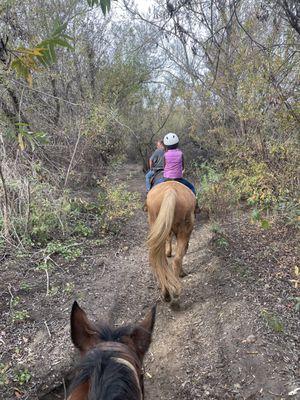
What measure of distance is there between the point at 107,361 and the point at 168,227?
11.9 ft

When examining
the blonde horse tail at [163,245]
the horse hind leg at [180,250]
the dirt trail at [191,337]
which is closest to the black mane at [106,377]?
the dirt trail at [191,337]

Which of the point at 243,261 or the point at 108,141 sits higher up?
the point at 108,141

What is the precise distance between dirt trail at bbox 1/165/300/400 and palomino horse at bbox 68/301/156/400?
2048mm

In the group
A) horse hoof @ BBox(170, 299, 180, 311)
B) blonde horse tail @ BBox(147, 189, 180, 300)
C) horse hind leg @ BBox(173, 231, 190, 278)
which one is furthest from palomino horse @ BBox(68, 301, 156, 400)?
horse hind leg @ BBox(173, 231, 190, 278)

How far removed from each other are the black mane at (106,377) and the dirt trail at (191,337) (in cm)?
250

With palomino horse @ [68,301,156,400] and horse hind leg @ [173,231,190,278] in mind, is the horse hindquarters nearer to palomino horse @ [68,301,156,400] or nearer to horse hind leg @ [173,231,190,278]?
horse hind leg @ [173,231,190,278]

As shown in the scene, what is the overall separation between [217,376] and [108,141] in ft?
25.9

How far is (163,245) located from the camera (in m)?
5.26

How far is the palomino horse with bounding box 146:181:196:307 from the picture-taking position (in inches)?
206

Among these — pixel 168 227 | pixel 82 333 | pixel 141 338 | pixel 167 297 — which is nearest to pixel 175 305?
pixel 167 297

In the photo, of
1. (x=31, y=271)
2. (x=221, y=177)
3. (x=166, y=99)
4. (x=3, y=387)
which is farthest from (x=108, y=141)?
(x=3, y=387)

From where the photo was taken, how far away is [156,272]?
543 centimetres

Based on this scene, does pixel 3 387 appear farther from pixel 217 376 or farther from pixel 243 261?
pixel 243 261

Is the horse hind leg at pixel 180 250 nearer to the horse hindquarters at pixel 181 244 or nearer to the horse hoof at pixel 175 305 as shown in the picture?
the horse hindquarters at pixel 181 244
